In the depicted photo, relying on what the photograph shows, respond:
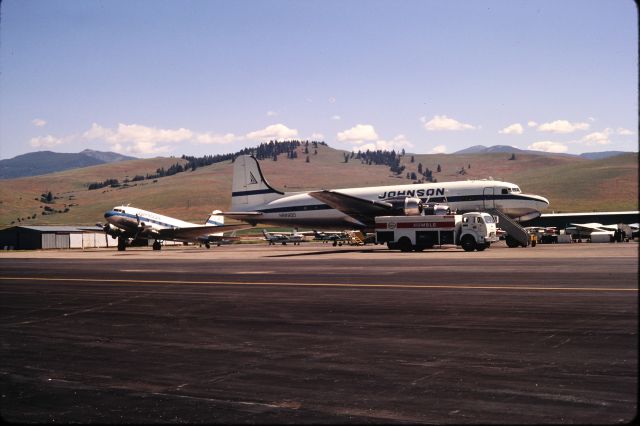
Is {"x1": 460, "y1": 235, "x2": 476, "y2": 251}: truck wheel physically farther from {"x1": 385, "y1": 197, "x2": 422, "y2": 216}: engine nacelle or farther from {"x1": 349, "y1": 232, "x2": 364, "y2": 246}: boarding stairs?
{"x1": 349, "y1": 232, "x2": 364, "y2": 246}: boarding stairs

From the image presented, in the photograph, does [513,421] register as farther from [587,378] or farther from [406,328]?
[406,328]

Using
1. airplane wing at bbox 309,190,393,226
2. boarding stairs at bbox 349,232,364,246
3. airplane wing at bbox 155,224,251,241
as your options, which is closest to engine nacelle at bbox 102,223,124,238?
airplane wing at bbox 155,224,251,241

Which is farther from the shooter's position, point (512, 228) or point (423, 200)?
point (423, 200)

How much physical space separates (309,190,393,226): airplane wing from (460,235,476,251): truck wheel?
10191 millimetres

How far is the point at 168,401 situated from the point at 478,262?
28507mm

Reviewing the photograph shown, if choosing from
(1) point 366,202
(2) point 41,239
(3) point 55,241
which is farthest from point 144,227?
(3) point 55,241

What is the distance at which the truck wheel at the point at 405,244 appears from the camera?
172 ft

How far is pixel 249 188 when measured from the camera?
73250mm

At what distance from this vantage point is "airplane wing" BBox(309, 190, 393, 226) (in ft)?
197

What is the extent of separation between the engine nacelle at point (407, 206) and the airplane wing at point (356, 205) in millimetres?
527

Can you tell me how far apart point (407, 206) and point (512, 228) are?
9842mm

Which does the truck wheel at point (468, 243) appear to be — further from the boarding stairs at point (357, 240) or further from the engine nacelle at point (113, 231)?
the engine nacelle at point (113, 231)

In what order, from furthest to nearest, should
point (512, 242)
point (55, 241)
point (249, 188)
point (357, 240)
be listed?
point (55, 241)
point (357, 240)
point (249, 188)
point (512, 242)

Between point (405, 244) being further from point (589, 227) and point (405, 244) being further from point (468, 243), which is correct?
point (589, 227)
